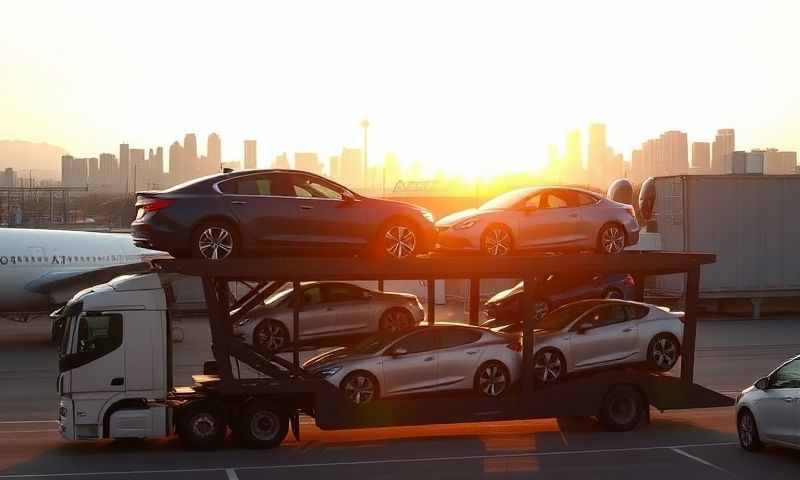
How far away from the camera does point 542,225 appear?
19297 millimetres

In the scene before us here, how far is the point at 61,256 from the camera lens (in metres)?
37.3

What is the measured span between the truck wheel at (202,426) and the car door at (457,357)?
3832mm

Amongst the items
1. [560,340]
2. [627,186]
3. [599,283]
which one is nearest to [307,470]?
Answer: [560,340]

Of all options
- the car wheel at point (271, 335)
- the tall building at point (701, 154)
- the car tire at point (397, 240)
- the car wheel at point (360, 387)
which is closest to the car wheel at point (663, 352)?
the car tire at point (397, 240)

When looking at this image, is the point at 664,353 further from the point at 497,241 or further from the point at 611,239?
the point at 497,241

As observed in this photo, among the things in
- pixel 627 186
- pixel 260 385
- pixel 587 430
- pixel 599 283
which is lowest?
pixel 587 430

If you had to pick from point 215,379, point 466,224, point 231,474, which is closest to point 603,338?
point 466,224

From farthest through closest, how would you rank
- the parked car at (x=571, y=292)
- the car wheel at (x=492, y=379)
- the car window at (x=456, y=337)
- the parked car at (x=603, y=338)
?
the parked car at (x=571, y=292) < the parked car at (x=603, y=338) < the car wheel at (x=492, y=379) < the car window at (x=456, y=337)

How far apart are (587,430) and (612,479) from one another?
14.4ft

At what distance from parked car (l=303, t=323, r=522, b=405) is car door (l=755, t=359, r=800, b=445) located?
4.41m

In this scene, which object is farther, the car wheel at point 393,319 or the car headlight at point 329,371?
the car wheel at point 393,319

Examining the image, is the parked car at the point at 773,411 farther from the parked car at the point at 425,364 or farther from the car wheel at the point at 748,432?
the parked car at the point at 425,364

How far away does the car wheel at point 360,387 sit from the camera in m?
17.2

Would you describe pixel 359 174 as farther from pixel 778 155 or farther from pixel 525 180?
pixel 525 180
